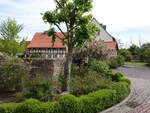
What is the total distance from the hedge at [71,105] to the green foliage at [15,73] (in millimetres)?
3089

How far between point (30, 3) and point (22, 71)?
360 centimetres

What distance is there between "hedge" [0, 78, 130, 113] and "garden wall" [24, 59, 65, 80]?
3.35 metres

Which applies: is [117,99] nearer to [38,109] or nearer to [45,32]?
[38,109]

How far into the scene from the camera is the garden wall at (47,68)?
816cm

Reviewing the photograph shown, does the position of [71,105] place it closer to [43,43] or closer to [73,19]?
[73,19]

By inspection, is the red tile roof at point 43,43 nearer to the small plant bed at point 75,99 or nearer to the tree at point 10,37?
the tree at point 10,37

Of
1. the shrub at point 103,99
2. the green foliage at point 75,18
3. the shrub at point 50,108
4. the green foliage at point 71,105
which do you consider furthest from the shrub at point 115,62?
the shrub at point 50,108

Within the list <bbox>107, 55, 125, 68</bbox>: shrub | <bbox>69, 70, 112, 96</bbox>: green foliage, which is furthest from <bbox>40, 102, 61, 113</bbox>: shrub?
<bbox>107, 55, 125, 68</bbox>: shrub

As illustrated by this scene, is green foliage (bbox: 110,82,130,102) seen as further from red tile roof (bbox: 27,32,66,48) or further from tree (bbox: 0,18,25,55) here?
red tile roof (bbox: 27,32,66,48)

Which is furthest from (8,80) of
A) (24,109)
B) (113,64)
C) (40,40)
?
(40,40)

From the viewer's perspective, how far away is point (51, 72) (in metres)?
8.12

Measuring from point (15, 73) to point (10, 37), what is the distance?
1403 cm

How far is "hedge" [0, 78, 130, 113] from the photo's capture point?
4355 mm

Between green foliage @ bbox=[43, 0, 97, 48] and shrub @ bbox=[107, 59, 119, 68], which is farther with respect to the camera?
shrub @ bbox=[107, 59, 119, 68]
